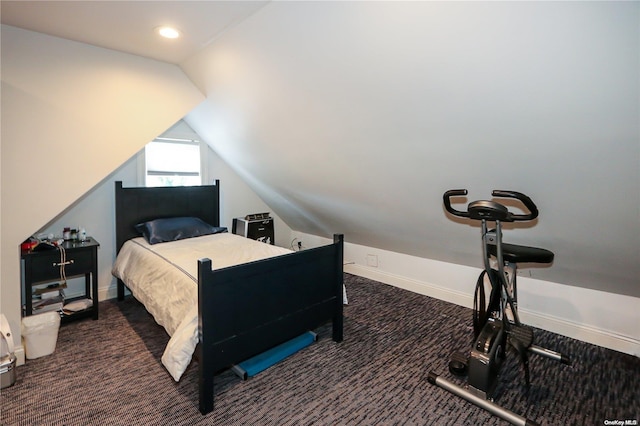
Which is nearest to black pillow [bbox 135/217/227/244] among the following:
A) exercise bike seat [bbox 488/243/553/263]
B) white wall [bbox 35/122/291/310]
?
white wall [bbox 35/122/291/310]

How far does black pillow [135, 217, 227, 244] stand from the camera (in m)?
3.48

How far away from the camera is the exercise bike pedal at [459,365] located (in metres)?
2.31

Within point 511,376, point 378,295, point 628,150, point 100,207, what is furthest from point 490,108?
point 100,207

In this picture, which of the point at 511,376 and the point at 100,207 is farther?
the point at 100,207

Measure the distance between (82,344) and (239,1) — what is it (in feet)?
8.98

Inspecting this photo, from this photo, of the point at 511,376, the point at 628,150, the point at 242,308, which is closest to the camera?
the point at 628,150

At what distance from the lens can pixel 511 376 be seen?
233cm

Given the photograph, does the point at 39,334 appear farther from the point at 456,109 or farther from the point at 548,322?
the point at 548,322

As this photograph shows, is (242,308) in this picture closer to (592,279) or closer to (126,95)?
(126,95)

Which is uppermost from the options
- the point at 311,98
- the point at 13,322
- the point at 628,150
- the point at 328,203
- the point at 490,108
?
the point at 311,98

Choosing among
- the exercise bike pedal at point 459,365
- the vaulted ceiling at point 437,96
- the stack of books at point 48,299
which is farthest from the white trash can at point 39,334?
the exercise bike pedal at point 459,365

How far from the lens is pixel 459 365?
2322mm

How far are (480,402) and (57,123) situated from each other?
3.38 meters

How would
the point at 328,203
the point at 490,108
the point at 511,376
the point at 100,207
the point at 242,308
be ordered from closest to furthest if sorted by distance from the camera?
the point at 490,108
the point at 242,308
the point at 511,376
the point at 100,207
the point at 328,203
